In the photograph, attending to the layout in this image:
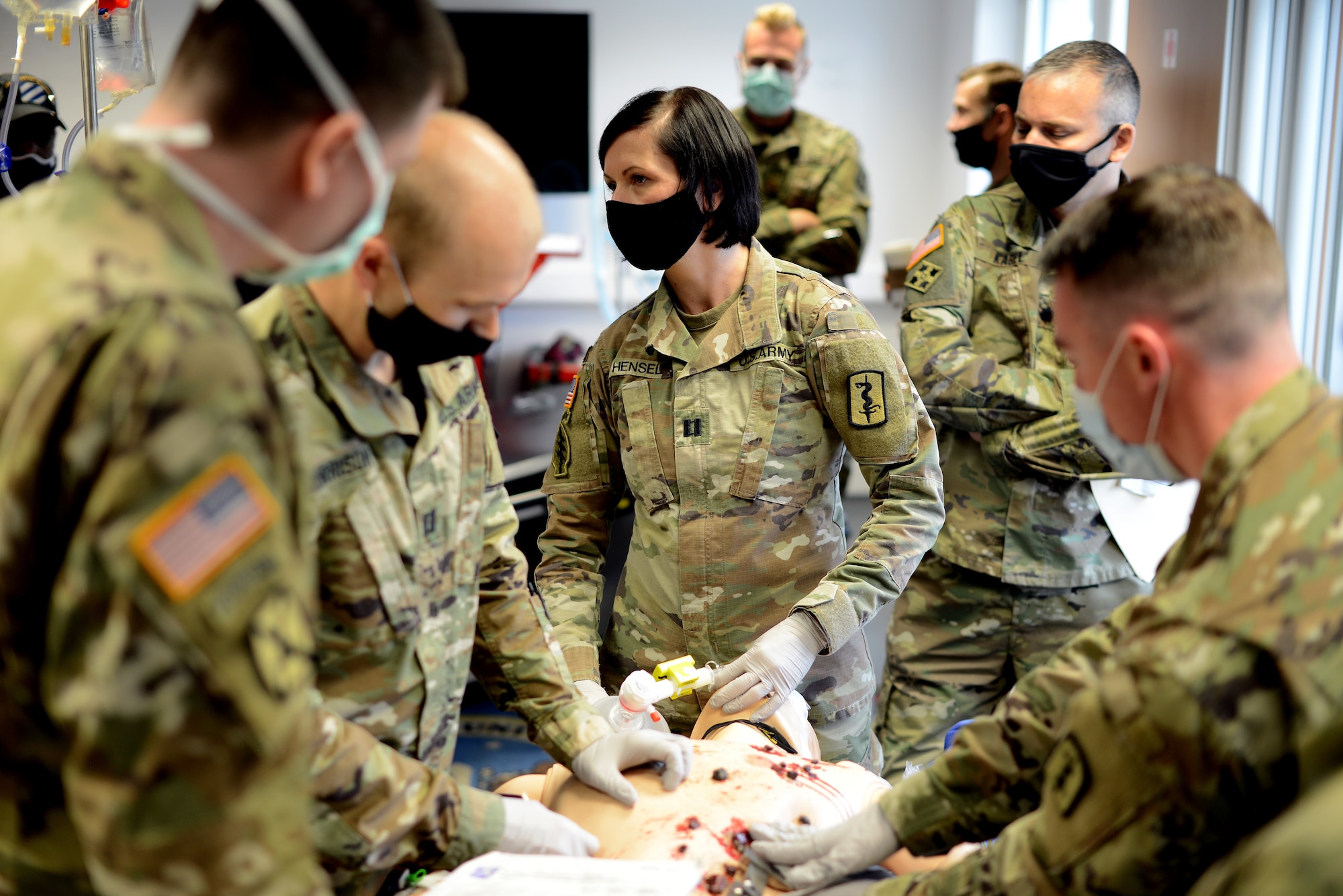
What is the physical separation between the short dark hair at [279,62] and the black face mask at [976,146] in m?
2.52

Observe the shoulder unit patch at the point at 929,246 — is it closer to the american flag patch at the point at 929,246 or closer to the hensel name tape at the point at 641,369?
the american flag patch at the point at 929,246

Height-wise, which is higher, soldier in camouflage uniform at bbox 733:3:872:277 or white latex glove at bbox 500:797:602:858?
soldier in camouflage uniform at bbox 733:3:872:277

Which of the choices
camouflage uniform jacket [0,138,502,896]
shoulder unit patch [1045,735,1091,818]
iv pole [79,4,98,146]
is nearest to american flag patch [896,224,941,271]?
shoulder unit patch [1045,735,1091,818]

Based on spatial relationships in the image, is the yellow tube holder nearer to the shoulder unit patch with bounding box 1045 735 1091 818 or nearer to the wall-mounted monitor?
the shoulder unit patch with bounding box 1045 735 1091 818

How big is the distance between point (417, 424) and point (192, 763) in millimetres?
573

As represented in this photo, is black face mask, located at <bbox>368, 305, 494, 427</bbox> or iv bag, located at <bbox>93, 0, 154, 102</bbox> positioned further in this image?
iv bag, located at <bbox>93, 0, 154, 102</bbox>

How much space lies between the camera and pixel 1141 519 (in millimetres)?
2412

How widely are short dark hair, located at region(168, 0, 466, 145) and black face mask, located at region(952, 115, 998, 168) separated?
2.52 meters

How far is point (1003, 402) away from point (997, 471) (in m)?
0.19

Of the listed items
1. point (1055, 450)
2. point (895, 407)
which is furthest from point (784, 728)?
point (1055, 450)

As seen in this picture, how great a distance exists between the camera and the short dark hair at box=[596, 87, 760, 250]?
1.84 m

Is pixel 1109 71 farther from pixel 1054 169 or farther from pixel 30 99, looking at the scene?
pixel 30 99

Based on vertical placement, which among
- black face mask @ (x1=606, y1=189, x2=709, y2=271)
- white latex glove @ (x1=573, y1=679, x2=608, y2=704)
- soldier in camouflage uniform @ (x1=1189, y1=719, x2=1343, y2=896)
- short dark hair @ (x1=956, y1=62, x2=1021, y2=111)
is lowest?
white latex glove @ (x1=573, y1=679, x2=608, y2=704)

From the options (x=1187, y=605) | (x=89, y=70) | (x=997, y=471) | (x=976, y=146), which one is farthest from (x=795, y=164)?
(x=1187, y=605)
